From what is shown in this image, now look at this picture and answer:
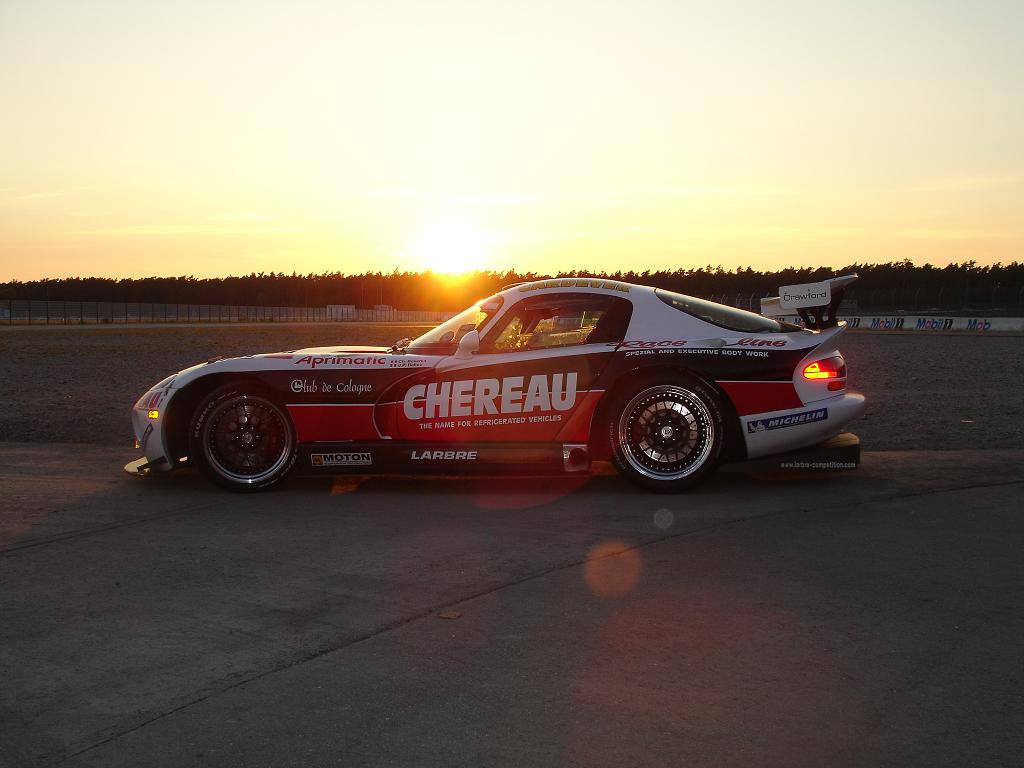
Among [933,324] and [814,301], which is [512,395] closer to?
[814,301]

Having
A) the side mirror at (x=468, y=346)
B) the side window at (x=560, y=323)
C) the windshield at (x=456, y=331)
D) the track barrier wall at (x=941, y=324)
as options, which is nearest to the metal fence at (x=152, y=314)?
the track barrier wall at (x=941, y=324)

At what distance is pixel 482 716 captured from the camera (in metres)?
3.20

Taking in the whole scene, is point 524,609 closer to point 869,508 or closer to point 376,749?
point 376,749

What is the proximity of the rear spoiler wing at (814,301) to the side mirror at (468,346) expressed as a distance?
7.49 feet

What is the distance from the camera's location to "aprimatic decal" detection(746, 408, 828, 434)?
693 cm

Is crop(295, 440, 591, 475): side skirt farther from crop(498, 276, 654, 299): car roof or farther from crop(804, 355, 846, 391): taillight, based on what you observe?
crop(804, 355, 846, 391): taillight

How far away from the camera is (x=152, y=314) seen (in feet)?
270

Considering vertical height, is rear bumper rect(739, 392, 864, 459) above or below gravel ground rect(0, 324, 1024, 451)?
above

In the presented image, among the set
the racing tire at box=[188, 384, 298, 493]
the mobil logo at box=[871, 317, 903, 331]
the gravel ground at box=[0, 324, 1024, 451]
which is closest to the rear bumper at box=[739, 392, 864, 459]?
the gravel ground at box=[0, 324, 1024, 451]

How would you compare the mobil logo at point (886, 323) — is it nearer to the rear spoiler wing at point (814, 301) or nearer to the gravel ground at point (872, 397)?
the gravel ground at point (872, 397)

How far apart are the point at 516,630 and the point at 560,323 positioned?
352cm

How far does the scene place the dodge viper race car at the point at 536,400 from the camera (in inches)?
273

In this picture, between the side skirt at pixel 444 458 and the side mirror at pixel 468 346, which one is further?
the side mirror at pixel 468 346

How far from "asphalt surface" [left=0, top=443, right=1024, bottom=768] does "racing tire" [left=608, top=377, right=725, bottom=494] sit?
0.24 m
